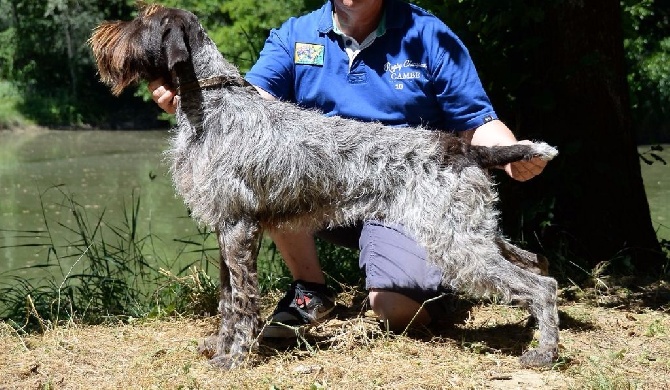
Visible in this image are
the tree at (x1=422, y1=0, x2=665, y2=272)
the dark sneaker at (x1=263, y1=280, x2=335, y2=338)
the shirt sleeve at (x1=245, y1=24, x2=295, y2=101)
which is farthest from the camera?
the tree at (x1=422, y1=0, x2=665, y2=272)

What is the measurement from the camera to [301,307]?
4.41m

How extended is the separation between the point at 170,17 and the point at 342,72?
3.23 ft

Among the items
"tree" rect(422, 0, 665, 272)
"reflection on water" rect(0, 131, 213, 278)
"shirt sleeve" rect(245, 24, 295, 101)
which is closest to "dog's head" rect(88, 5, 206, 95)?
"shirt sleeve" rect(245, 24, 295, 101)

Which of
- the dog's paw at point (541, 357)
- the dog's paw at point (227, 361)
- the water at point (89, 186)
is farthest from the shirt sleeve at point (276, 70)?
the water at point (89, 186)

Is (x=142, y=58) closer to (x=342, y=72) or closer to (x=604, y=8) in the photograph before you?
(x=342, y=72)

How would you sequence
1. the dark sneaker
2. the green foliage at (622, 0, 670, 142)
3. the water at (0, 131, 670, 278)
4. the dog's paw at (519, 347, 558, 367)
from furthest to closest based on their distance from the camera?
1. the green foliage at (622, 0, 670, 142)
2. the water at (0, 131, 670, 278)
3. the dark sneaker
4. the dog's paw at (519, 347, 558, 367)

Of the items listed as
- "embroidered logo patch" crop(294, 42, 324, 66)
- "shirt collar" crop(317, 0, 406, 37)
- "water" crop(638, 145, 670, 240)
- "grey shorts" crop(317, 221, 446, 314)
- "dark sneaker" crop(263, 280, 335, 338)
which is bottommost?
"water" crop(638, 145, 670, 240)

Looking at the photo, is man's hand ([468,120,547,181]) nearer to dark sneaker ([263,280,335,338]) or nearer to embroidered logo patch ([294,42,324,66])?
embroidered logo patch ([294,42,324,66])

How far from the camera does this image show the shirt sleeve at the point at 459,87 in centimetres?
418

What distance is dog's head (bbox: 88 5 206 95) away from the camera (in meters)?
3.63

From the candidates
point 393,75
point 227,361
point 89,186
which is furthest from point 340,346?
point 89,186

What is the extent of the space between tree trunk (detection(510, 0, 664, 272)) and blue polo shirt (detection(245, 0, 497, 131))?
58.6 inches

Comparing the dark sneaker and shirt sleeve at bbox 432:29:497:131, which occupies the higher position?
shirt sleeve at bbox 432:29:497:131

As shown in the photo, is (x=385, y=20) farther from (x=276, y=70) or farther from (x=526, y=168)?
(x=526, y=168)
